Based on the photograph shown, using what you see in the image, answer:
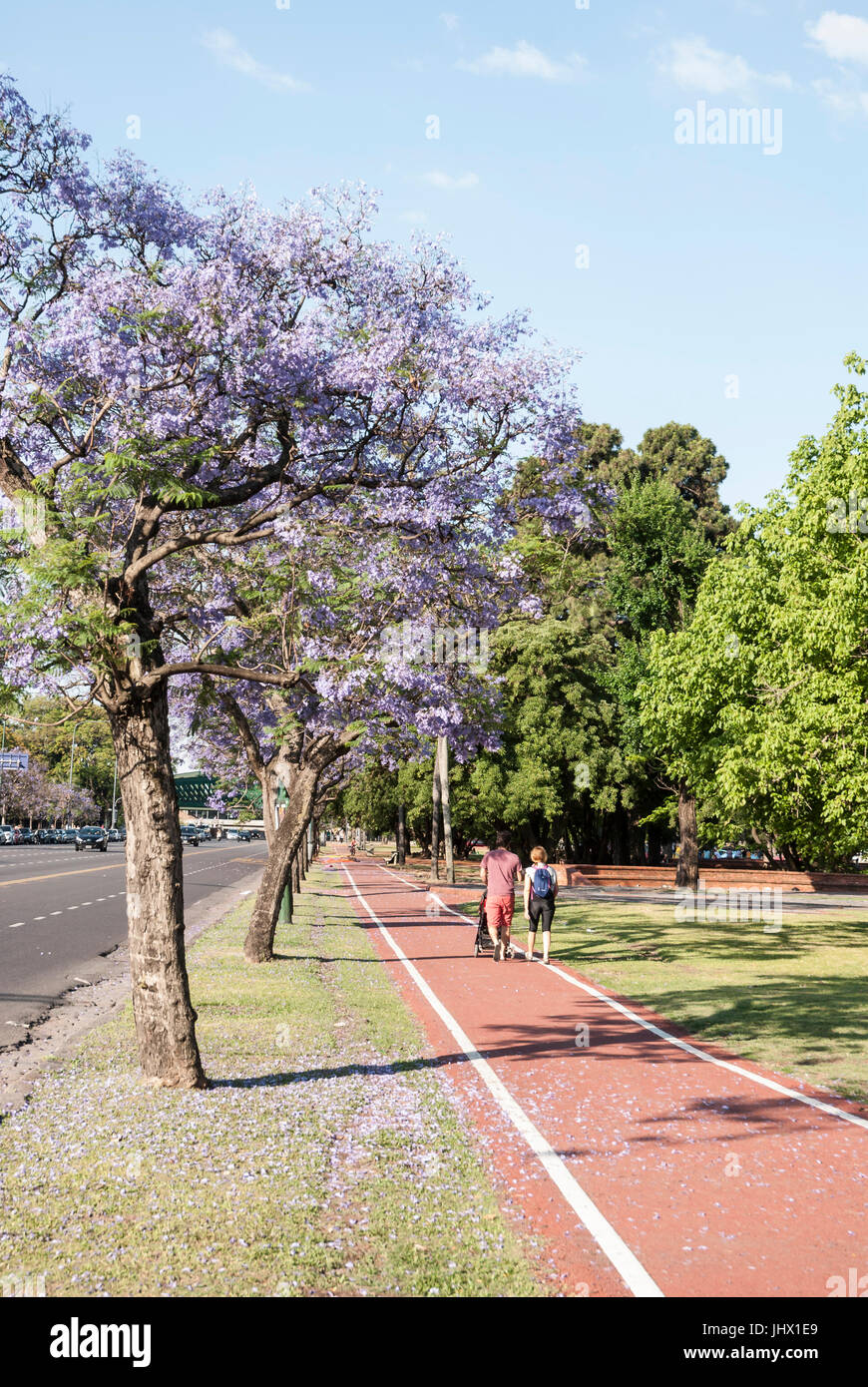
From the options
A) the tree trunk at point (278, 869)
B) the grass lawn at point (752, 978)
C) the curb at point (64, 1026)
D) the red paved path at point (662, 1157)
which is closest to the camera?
the red paved path at point (662, 1157)

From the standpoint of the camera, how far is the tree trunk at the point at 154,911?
348 inches

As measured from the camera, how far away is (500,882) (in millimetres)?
17188

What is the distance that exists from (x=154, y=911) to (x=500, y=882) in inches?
354

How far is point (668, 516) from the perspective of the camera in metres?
39.4

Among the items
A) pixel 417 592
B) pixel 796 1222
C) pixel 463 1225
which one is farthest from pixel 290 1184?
pixel 417 592

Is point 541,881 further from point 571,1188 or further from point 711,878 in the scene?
point 711,878

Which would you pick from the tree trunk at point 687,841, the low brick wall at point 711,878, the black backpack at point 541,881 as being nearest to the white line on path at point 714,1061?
the black backpack at point 541,881

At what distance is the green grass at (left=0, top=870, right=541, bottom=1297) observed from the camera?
520 centimetres

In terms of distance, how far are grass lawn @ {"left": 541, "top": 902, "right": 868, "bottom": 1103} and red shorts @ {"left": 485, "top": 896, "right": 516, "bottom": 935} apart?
1603 millimetres

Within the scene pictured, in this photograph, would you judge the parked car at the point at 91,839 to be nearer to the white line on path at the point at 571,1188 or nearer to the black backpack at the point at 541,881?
the black backpack at the point at 541,881

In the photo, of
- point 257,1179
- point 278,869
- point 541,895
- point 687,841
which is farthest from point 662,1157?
point 687,841

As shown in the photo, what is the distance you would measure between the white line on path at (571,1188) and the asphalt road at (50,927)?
15.9ft
